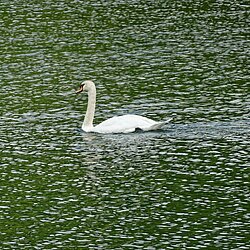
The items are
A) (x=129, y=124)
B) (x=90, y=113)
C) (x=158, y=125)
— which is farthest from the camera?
(x=90, y=113)

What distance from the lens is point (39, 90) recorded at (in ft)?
128

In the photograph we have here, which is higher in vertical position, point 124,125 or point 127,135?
point 124,125

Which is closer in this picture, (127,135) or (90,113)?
(127,135)

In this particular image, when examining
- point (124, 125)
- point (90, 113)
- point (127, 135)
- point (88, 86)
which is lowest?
point (127, 135)

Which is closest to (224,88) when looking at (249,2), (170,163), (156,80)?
(156,80)

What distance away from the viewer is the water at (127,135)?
23766 millimetres

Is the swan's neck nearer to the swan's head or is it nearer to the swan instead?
the swan

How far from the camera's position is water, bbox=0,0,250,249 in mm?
23766

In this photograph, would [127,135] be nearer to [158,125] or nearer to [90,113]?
[158,125]

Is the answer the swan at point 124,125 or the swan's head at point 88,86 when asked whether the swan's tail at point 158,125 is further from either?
the swan's head at point 88,86

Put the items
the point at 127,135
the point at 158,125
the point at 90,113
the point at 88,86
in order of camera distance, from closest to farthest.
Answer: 1. the point at 158,125
2. the point at 127,135
3. the point at 90,113
4. the point at 88,86

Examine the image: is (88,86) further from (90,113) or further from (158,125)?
(158,125)

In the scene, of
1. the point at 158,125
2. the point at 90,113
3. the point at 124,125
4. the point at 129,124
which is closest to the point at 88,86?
the point at 90,113

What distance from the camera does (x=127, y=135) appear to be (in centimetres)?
3266
